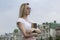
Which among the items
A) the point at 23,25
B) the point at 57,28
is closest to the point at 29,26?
the point at 23,25

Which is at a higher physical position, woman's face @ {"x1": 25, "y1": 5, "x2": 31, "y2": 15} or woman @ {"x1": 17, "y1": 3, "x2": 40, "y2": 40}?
woman's face @ {"x1": 25, "y1": 5, "x2": 31, "y2": 15}

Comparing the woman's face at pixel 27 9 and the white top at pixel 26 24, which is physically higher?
the woman's face at pixel 27 9

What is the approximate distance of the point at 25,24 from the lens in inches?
104

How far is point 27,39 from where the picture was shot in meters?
2.59

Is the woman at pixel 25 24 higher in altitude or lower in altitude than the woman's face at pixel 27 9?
lower

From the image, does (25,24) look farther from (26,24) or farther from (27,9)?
(27,9)

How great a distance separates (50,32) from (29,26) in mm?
29631

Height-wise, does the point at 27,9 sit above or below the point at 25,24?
above

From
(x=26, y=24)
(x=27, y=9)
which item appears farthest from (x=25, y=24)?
(x=27, y=9)

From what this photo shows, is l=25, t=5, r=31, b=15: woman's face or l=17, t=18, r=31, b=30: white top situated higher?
l=25, t=5, r=31, b=15: woman's face

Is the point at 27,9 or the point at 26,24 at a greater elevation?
the point at 27,9

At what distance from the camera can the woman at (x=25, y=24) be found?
2.59 metres

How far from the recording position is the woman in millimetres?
2594

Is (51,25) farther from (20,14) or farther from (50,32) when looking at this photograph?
(20,14)
